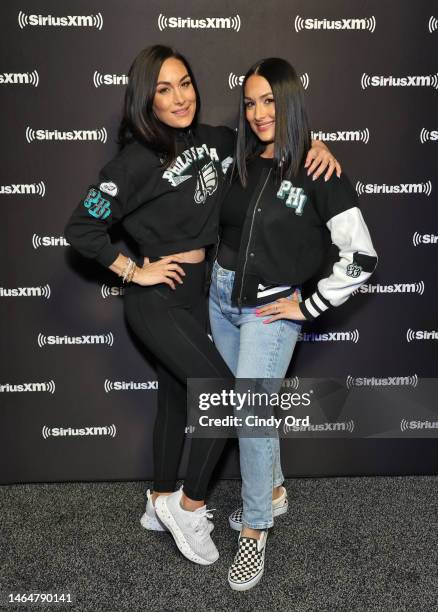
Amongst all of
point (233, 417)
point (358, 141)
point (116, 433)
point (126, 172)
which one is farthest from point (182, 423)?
point (358, 141)

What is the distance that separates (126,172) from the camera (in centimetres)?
219

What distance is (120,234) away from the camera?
267 centimetres

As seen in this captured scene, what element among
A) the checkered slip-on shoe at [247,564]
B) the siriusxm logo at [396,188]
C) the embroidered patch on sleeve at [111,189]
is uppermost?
the embroidered patch on sleeve at [111,189]

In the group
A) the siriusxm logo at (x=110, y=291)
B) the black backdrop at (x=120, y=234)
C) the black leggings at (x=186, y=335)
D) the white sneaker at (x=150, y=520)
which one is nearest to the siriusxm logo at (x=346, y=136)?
the black backdrop at (x=120, y=234)

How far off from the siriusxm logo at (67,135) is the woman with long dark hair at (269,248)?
625 millimetres

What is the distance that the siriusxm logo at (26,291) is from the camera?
2.70 meters

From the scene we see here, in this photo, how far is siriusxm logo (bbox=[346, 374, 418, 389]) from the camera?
9.41 ft

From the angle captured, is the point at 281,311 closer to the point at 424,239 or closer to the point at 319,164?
the point at 319,164

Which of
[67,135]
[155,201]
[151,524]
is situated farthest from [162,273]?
[151,524]

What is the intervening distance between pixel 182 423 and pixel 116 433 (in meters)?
0.50

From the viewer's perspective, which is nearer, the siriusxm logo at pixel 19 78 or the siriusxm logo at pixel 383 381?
the siriusxm logo at pixel 19 78

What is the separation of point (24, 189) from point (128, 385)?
92 centimetres

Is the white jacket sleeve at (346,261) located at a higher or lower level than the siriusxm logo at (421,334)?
higher

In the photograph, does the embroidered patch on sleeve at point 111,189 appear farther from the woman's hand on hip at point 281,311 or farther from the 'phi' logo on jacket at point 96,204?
the woman's hand on hip at point 281,311
